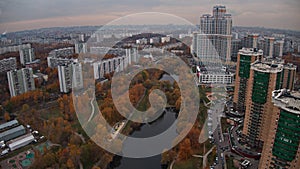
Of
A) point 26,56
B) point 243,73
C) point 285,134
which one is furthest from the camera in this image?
point 26,56

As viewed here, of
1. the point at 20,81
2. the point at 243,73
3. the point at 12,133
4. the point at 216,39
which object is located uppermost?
the point at 216,39

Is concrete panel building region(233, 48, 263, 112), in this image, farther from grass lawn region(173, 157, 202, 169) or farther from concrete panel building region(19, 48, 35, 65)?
concrete panel building region(19, 48, 35, 65)

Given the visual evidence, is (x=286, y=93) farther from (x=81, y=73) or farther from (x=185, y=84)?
(x=81, y=73)

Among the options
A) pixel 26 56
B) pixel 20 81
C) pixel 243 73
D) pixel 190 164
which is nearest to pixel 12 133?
pixel 20 81

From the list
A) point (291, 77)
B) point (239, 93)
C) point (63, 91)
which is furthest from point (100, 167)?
point (291, 77)

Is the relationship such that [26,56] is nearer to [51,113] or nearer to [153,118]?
[51,113]

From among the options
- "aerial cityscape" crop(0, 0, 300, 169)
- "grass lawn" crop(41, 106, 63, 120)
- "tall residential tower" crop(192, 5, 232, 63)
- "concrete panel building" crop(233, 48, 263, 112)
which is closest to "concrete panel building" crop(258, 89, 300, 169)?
"aerial cityscape" crop(0, 0, 300, 169)

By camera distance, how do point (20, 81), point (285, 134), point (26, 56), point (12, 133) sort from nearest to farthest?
1. point (285, 134)
2. point (12, 133)
3. point (20, 81)
4. point (26, 56)

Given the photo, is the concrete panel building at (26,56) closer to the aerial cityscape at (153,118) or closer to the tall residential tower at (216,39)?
the aerial cityscape at (153,118)

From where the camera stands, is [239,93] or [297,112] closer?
[297,112]
